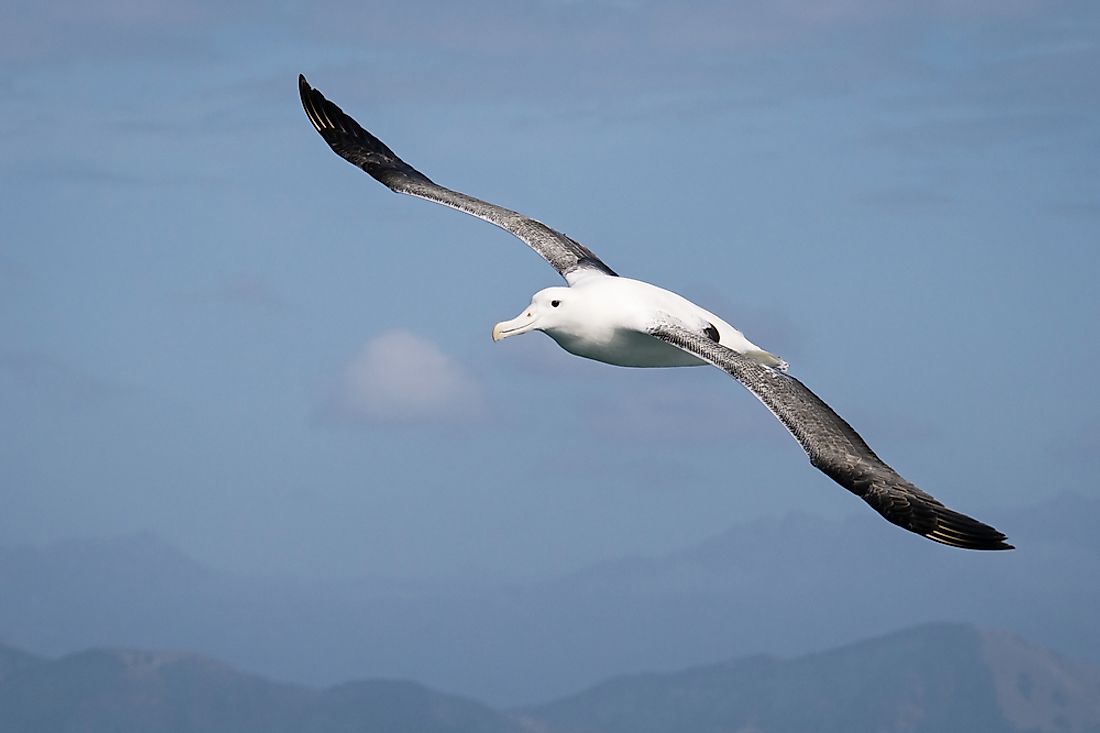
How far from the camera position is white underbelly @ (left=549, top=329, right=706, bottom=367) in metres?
18.0

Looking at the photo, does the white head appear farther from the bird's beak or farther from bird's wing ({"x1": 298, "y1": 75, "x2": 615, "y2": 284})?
bird's wing ({"x1": 298, "y1": 75, "x2": 615, "y2": 284})

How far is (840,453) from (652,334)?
117 inches

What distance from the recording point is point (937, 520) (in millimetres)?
14344

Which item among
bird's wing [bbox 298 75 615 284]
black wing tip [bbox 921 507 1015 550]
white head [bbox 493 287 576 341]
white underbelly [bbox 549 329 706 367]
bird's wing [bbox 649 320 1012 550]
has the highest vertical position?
bird's wing [bbox 298 75 615 284]

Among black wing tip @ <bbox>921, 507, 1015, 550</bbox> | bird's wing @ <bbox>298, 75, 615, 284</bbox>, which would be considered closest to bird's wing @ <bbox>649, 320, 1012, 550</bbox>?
black wing tip @ <bbox>921, 507, 1015, 550</bbox>

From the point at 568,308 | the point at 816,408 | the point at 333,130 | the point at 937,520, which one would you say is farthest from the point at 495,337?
the point at 333,130

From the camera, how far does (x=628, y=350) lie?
18.3m

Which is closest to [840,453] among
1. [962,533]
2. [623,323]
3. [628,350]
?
[962,533]

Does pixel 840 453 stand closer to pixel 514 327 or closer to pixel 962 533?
pixel 962 533

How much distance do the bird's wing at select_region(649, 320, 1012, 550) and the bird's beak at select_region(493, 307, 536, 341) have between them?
1451 millimetres

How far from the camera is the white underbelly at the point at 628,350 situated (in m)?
18.0

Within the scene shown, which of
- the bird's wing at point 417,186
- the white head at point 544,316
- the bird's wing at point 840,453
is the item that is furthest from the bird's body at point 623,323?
the bird's wing at point 417,186

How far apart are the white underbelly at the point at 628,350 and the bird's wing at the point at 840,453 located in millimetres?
488

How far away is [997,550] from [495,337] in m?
6.37
